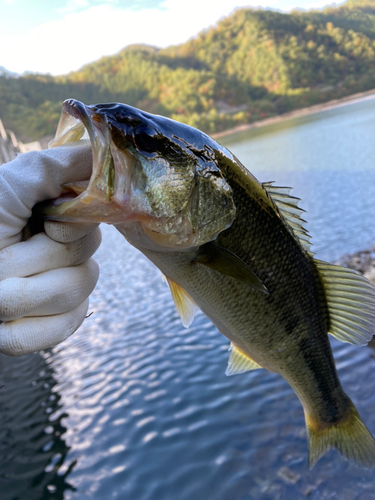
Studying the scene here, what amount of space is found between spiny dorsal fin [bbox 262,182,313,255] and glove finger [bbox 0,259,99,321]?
1126 mm

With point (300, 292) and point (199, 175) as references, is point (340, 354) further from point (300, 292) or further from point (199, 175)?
point (199, 175)

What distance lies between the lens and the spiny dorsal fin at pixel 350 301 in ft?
7.42

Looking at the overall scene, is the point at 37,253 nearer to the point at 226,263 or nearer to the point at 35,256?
the point at 35,256

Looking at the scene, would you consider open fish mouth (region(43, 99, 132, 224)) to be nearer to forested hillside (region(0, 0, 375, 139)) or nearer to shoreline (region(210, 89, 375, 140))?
forested hillside (region(0, 0, 375, 139))

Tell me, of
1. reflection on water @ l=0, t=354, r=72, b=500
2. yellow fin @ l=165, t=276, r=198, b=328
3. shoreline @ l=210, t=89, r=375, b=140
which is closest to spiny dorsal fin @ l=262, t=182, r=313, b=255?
yellow fin @ l=165, t=276, r=198, b=328

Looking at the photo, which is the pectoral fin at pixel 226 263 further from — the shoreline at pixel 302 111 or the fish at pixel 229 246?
the shoreline at pixel 302 111

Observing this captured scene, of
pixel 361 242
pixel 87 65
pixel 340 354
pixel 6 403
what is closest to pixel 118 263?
pixel 6 403

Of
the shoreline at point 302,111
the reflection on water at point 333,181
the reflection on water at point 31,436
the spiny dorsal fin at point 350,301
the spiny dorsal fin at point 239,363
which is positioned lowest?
the reflection on water at point 31,436

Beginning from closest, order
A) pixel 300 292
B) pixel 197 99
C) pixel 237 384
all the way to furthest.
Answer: pixel 300 292 < pixel 237 384 < pixel 197 99

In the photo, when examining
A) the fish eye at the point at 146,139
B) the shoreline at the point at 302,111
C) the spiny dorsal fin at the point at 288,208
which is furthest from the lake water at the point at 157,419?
the shoreline at the point at 302,111

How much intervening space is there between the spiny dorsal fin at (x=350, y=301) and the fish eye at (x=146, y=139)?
119 centimetres

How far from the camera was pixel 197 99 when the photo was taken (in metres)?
102

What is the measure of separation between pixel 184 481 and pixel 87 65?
5670 inches

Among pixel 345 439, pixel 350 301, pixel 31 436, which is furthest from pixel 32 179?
pixel 31 436
